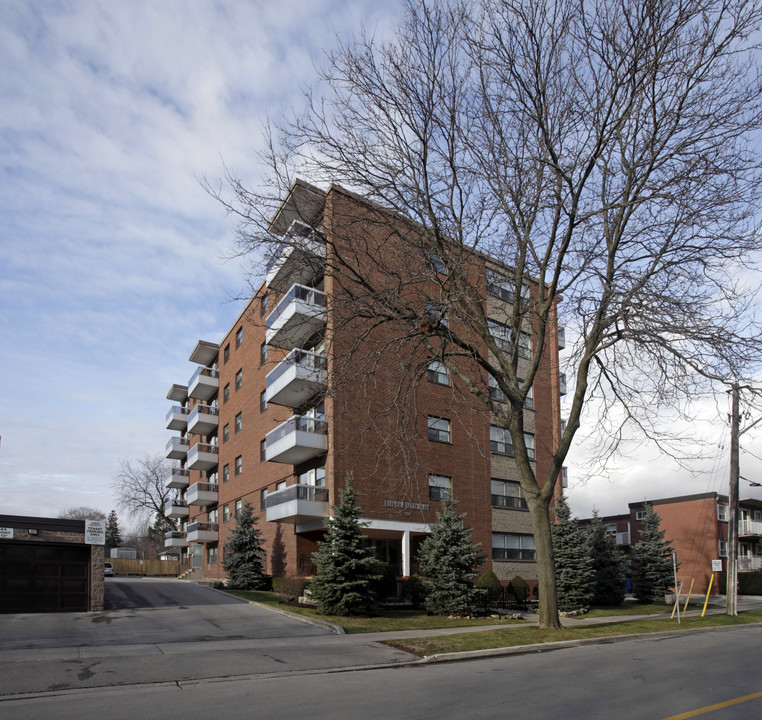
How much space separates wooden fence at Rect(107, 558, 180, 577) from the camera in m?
63.6

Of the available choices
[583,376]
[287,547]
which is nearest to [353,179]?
[583,376]

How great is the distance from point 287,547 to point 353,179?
66.4ft

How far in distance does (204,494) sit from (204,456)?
252 cm

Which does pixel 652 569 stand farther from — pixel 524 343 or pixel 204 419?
pixel 204 419

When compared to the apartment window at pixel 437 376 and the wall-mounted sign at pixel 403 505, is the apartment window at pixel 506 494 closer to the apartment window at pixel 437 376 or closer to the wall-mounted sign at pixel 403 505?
the wall-mounted sign at pixel 403 505

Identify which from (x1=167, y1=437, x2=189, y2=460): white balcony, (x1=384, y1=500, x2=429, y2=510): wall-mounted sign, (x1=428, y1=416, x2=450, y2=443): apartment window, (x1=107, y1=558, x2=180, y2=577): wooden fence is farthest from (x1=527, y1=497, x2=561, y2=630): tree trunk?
(x1=107, y1=558, x2=180, y2=577): wooden fence

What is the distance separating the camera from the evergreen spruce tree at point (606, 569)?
3047 cm

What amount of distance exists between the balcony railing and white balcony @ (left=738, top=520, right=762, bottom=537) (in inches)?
1780

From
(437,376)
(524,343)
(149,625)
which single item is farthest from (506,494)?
(149,625)

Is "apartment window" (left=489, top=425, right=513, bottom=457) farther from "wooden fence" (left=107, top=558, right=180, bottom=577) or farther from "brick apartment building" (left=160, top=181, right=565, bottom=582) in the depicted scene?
"wooden fence" (left=107, top=558, right=180, bottom=577)


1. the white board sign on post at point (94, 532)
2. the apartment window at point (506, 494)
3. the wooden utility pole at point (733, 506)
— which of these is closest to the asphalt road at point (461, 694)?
the white board sign on post at point (94, 532)

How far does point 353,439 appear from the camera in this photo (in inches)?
731

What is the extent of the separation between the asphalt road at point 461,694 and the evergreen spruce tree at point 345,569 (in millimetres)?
8413

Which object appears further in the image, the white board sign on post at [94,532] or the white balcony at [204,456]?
the white balcony at [204,456]
